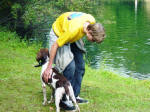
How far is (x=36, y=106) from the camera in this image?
17.5 feet

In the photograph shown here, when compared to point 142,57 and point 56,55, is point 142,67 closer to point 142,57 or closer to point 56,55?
point 142,57

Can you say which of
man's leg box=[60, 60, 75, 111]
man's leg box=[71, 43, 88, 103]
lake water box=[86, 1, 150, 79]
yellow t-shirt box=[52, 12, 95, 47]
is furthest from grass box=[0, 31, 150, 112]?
lake water box=[86, 1, 150, 79]

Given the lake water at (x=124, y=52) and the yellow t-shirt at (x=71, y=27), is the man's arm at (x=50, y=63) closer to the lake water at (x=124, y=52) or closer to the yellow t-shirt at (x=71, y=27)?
the yellow t-shirt at (x=71, y=27)

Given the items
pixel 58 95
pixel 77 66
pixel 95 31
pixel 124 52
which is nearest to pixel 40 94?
pixel 77 66

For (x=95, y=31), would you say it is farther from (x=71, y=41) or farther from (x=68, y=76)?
(x=68, y=76)

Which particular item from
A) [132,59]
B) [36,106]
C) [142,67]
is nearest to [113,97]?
[36,106]

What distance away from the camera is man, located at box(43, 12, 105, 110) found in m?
4.51

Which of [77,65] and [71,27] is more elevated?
[71,27]

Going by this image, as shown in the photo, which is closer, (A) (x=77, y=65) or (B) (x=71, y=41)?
(B) (x=71, y=41)

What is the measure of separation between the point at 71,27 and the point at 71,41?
0.35m

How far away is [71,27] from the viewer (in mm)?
4523

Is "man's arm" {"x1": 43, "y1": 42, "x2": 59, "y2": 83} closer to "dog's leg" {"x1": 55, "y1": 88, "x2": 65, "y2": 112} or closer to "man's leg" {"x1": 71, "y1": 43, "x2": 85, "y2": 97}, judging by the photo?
"dog's leg" {"x1": 55, "y1": 88, "x2": 65, "y2": 112}

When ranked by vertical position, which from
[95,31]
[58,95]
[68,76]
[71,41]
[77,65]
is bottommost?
[58,95]

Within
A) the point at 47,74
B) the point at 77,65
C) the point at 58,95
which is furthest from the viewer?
the point at 77,65
